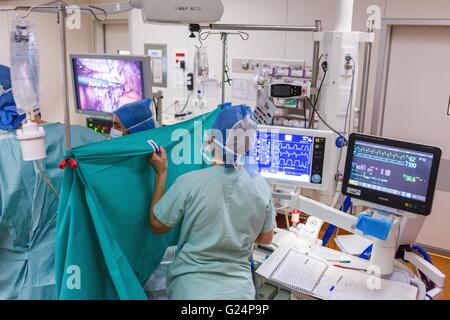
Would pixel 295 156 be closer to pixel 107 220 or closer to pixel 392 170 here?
pixel 392 170

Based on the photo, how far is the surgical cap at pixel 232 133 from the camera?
69.8 inches

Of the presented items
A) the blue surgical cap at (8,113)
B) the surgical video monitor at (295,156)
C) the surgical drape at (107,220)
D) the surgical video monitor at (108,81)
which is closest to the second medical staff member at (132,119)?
the surgical drape at (107,220)

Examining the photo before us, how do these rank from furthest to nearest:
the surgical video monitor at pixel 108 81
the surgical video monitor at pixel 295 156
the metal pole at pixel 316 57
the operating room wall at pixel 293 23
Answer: the operating room wall at pixel 293 23
the surgical video monitor at pixel 108 81
the metal pole at pixel 316 57
the surgical video monitor at pixel 295 156

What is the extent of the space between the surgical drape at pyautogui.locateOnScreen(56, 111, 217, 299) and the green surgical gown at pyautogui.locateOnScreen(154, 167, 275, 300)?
0.15 meters

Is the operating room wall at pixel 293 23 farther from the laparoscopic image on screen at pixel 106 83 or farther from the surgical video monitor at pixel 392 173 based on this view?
the surgical video monitor at pixel 392 173

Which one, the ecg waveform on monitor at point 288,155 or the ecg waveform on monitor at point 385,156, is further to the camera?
the ecg waveform on monitor at point 288,155

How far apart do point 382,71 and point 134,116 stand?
8.21 feet

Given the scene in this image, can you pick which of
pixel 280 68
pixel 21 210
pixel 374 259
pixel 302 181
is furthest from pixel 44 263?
pixel 280 68

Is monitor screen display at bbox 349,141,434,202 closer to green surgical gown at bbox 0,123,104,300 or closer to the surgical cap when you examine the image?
the surgical cap

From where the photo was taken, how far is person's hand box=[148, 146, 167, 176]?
183 cm

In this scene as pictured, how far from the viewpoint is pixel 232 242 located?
1768mm

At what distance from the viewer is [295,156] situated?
6.92ft

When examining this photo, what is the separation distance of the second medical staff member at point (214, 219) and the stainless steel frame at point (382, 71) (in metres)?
2.32
